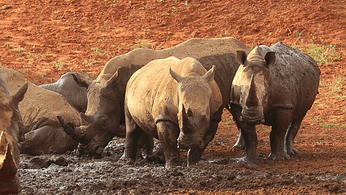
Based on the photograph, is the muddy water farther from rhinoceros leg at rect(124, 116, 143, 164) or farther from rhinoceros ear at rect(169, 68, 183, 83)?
rhinoceros ear at rect(169, 68, 183, 83)

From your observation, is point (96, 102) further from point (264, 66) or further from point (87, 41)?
point (87, 41)

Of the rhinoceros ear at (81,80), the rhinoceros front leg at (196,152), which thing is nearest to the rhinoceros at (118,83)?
the rhinoceros ear at (81,80)

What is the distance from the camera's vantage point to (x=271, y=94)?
8.75 meters

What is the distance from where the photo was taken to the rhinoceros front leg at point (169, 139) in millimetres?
A: 8008

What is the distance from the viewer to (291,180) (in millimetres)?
7180

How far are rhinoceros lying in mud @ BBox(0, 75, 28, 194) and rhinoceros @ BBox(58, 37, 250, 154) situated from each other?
10.5 ft

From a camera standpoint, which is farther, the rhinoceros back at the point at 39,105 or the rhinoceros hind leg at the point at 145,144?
the rhinoceros back at the point at 39,105

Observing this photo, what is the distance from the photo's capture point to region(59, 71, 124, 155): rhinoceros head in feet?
33.0

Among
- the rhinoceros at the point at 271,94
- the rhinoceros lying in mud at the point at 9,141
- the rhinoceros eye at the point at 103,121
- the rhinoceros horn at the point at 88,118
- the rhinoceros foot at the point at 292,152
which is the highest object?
the rhinoceros lying in mud at the point at 9,141

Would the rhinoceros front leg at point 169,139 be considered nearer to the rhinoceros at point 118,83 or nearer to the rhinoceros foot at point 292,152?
the rhinoceros at point 118,83

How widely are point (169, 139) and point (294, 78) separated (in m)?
2.37

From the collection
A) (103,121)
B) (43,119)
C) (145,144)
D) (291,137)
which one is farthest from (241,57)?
(43,119)

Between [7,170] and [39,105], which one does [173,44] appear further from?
[7,170]

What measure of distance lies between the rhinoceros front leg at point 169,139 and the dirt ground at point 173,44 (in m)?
0.18
